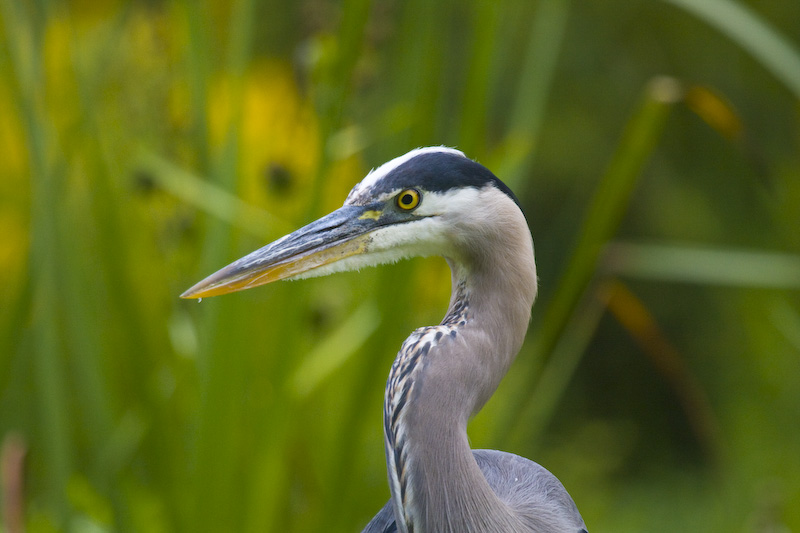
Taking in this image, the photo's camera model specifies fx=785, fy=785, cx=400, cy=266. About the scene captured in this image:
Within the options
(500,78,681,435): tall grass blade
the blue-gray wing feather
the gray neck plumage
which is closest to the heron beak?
the gray neck plumage

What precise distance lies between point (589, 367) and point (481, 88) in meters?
2.62

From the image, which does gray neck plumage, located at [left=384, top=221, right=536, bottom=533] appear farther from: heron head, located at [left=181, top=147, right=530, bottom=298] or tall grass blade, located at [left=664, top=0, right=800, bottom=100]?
Answer: tall grass blade, located at [left=664, top=0, right=800, bottom=100]

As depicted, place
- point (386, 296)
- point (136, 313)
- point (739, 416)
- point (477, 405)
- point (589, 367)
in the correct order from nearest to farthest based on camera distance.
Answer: point (477, 405), point (386, 296), point (136, 313), point (739, 416), point (589, 367)

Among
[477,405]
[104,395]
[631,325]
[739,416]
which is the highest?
[477,405]

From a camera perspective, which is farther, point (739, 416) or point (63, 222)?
point (739, 416)

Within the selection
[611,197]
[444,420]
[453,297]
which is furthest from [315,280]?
[444,420]

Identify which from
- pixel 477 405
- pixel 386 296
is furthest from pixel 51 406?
pixel 477 405

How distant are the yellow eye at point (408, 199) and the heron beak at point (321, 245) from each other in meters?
0.03

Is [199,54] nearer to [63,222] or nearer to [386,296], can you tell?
[63,222]

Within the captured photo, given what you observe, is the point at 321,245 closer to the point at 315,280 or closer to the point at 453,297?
the point at 453,297

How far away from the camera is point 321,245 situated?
1.15 metres

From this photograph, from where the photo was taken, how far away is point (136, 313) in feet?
6.28

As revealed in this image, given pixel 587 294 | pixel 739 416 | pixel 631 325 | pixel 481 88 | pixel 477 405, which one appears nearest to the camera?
pixel 477 405

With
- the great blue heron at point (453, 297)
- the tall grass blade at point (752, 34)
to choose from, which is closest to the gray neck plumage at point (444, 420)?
the great blue heron at point (453, 297)
